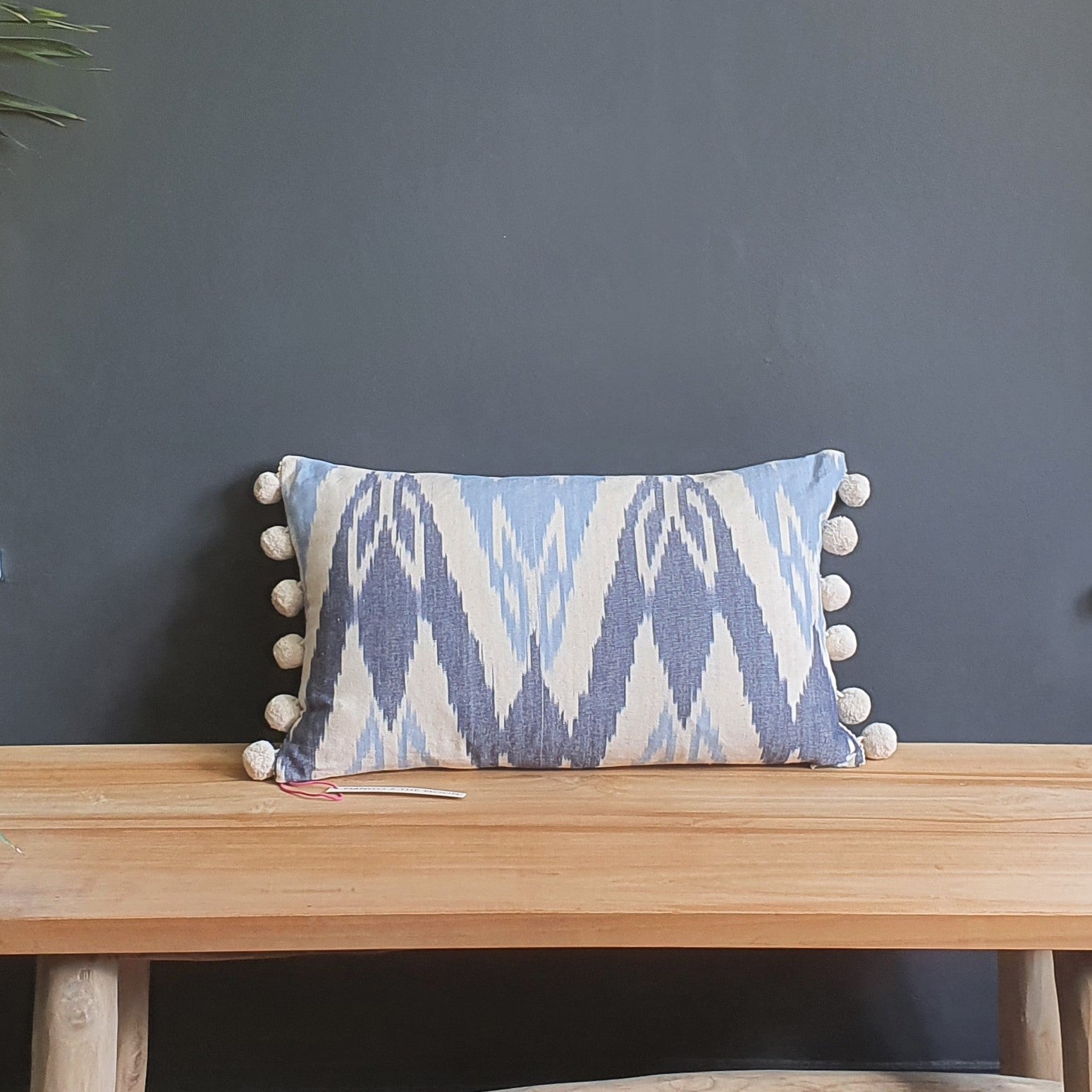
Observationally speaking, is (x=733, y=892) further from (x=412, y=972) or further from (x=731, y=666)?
(x=412, y=972)

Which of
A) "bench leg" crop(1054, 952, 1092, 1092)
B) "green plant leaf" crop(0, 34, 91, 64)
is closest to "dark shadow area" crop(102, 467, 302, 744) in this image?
"green plant leaf" crop(0, 34, 91, 64)

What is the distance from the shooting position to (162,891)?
94cm

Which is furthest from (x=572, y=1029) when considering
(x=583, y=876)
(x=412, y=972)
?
(x=583, y=876)

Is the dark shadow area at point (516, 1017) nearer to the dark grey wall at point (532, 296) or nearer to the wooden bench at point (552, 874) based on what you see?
the dark grey wall at point (532, 296)

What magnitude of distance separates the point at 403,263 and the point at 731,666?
0.66m

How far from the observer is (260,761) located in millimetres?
1199

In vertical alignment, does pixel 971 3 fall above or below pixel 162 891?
above

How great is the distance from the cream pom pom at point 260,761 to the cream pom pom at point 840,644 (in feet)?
2.25

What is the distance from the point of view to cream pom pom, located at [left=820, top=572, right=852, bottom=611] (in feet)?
4.39

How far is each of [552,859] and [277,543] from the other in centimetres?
55

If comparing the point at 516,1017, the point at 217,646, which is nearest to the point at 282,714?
the point at 217,646

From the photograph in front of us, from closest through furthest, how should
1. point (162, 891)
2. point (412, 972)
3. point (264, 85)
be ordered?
point (162, 891) < point (264, 85) < point (412, 972)

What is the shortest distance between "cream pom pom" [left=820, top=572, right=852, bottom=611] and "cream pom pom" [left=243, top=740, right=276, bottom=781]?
27.5 inches

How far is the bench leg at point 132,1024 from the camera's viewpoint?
48.4 inches
